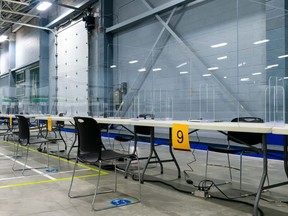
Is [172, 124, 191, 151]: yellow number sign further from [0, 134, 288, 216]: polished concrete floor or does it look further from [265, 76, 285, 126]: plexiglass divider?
[265, 76, 285, 126]: plexiglass divider

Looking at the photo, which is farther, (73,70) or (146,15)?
(73,70)

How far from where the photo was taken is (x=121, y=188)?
298 cm

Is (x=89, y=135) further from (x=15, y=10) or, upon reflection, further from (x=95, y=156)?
(x=15, y=10)

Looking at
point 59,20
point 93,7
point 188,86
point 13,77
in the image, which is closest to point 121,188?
point 188,86

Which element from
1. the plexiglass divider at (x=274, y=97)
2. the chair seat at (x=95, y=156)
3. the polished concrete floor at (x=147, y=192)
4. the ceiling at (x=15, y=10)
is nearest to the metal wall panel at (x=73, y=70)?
the ceiling at (x=15, y=10)

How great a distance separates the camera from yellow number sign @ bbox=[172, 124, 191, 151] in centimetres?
242

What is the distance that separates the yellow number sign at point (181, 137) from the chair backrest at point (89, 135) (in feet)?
2.09

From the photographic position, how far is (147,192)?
9.34 ft

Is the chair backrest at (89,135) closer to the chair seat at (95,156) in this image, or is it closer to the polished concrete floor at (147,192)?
the chair seat at (95,156)

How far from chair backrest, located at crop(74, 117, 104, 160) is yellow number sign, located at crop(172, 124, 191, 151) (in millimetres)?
636

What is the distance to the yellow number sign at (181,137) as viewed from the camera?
2422 millimetres

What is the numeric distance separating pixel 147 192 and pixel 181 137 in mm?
746

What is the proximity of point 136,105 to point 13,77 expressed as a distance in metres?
13.3

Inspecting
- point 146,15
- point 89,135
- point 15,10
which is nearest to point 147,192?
point 89,135
